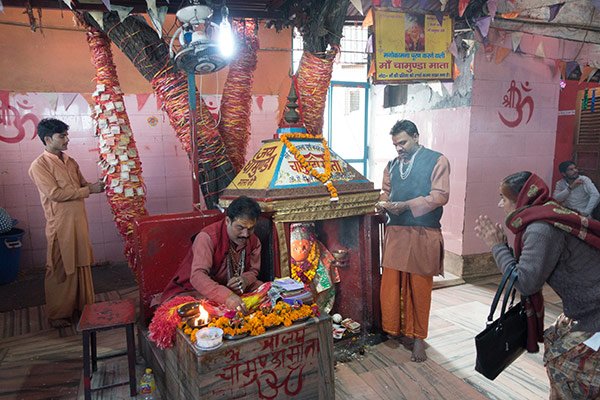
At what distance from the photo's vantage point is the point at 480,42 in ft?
15.8

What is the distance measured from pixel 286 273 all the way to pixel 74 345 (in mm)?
2108

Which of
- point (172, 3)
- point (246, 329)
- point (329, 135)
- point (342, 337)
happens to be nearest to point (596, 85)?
point (329, 135)

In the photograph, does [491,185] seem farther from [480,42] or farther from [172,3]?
[172,3]

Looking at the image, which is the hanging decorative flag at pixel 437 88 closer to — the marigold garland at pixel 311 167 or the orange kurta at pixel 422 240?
the orange kurta at pixel 422 240

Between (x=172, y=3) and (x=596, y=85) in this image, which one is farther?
(x=596, y=85)

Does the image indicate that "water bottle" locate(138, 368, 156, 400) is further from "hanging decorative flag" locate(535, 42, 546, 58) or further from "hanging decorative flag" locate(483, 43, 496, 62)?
"hanging decorative flag" locate(535, 42, 546, 58)

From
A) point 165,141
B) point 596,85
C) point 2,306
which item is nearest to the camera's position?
point 2,306

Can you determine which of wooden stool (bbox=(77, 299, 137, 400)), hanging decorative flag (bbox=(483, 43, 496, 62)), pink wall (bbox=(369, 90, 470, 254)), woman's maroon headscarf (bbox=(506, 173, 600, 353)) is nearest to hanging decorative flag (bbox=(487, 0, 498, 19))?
hanging decorative flag (bbox=(483, 43, 496, 62))

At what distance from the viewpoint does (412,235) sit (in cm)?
321

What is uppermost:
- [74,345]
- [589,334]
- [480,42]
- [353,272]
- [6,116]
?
[480,42]

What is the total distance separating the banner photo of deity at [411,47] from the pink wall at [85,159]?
2.52m

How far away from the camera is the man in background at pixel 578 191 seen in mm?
5105

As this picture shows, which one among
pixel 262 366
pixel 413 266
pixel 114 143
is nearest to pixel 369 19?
pixel 413 266

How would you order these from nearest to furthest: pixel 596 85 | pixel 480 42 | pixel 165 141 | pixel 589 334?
pixel 589 334 → pixel 480 42 → pixel 165 141 → pixel 596 85
